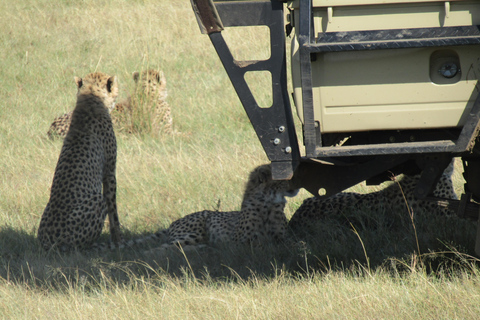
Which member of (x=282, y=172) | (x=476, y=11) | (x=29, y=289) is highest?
(x=476, y=11)

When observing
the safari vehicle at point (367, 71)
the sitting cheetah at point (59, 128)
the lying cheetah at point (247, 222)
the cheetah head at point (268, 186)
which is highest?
the safari vehicle at point (367, 71)

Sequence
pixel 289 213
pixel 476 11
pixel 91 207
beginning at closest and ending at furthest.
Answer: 1. pixel 476 11
2. pixel 91 207
3. pixel 289 213

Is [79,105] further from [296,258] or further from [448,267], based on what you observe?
[448,267]

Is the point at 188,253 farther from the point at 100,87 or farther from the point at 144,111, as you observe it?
the point at 144,111

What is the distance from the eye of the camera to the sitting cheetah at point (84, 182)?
479 cm

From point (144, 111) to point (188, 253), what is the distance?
144 inches

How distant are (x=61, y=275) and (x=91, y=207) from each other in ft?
3.17

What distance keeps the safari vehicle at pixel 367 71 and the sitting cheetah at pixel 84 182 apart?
8.06 ft

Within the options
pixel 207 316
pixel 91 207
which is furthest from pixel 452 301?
pixel 91 207

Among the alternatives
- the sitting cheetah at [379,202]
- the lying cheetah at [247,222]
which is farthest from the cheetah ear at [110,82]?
the sitting cheetah at [379,202]

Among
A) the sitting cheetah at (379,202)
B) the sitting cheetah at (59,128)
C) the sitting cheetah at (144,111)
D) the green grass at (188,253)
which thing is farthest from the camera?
the sitting cheetah at (144,111)

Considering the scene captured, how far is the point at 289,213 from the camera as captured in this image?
5402 mm

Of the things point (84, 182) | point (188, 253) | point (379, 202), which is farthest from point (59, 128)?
point (379, 202)

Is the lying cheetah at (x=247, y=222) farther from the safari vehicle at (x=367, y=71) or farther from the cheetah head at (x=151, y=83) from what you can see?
the cheetah head at (x=151, y=83)
